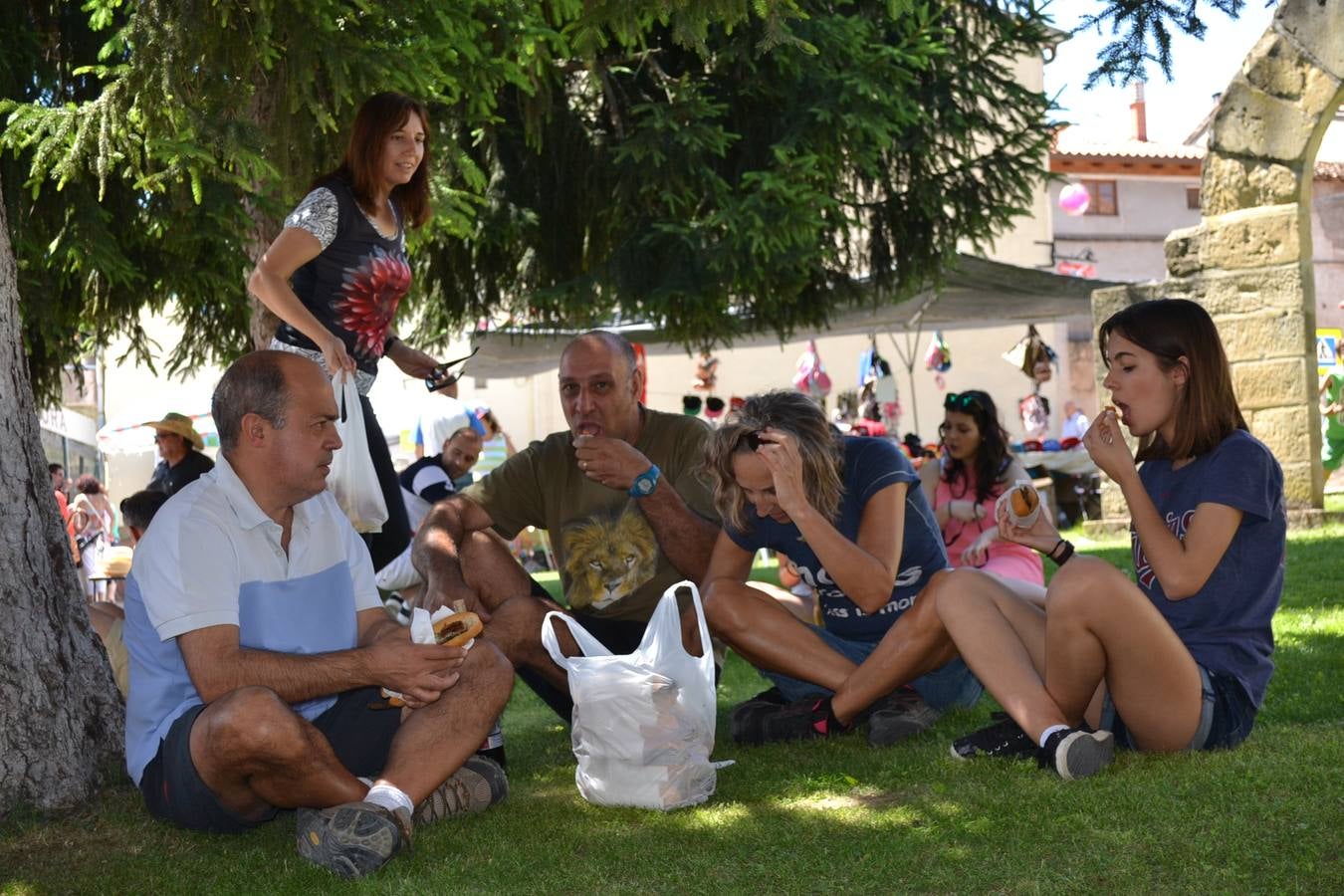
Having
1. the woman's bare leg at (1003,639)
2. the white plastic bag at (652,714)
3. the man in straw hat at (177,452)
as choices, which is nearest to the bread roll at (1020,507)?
the woman's bare leg at (1003,639)

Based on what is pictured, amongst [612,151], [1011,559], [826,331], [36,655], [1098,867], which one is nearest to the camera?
[1098,867]

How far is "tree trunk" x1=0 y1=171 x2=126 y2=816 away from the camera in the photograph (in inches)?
147

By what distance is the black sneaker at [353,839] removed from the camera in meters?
3.07

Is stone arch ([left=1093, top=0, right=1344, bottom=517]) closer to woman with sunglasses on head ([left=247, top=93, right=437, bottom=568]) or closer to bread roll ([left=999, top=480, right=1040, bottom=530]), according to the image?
bread roll ([left=999, top=480, right=1040, bottom=530])

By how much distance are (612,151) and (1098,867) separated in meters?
7.07

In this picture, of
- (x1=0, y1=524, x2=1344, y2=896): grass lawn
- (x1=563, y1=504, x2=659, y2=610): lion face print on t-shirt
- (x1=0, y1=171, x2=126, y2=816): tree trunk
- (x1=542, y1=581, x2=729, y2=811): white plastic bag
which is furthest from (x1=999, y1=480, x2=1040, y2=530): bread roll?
(x1=0, y1=171, x2=126, y2=816): tree trunk

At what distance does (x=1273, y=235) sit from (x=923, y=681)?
23.5 feet

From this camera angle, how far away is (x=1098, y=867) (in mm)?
2832

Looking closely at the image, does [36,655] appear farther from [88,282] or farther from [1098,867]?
[88,282]

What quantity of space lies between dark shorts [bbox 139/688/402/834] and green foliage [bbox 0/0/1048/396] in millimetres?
2151

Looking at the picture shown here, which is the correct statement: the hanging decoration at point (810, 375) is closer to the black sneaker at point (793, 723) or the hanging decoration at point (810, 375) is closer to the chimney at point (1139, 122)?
the black sneaker at point (793, 723)

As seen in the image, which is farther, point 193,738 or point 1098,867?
point 193,738

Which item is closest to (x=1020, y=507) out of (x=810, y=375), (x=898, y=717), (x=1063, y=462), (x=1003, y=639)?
(x=1003, y=639)

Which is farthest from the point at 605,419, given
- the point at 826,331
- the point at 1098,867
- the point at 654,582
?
the point at 826,331
